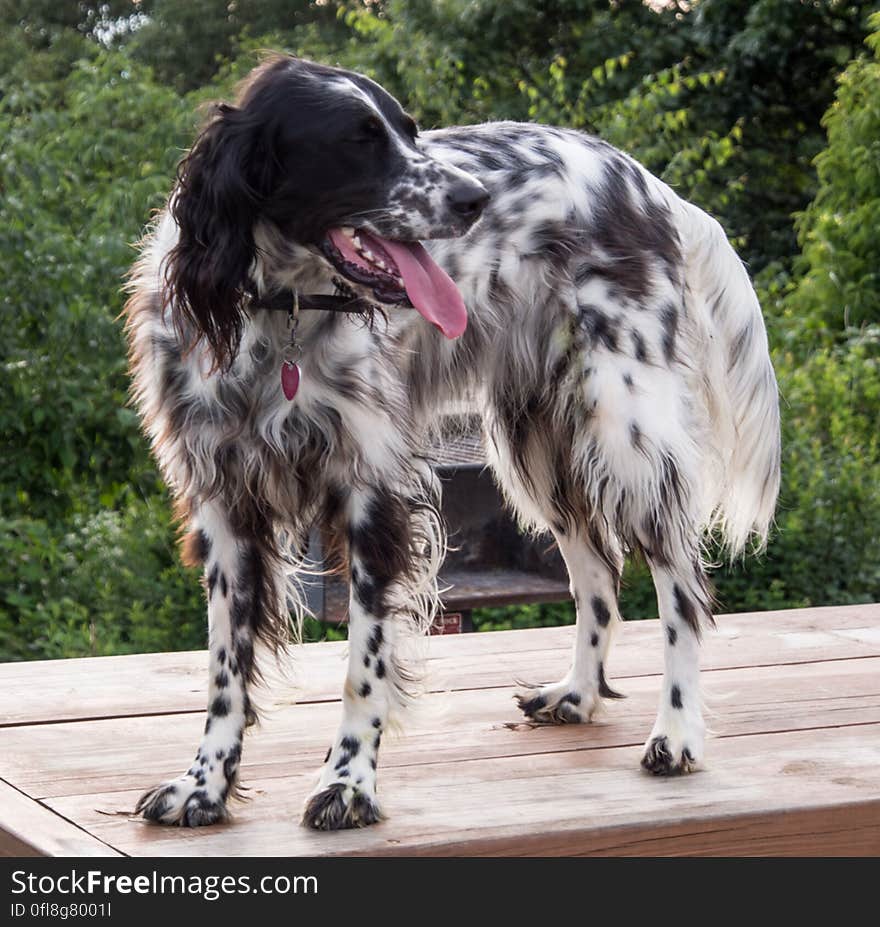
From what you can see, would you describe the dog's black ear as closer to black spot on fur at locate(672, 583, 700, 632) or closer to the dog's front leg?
the dog's front leg

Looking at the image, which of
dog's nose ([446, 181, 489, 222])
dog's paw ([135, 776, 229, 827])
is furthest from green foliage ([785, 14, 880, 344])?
dog's paw ([135, 776, 229, 827])

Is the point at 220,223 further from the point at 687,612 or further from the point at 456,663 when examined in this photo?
the point at 456,663

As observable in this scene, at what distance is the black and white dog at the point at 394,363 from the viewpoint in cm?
290

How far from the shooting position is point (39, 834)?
9.30 ft

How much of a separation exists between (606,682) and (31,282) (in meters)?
2.82

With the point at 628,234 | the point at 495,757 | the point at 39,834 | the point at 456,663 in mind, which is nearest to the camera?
the point at 39,834

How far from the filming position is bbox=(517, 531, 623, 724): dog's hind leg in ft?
12.3

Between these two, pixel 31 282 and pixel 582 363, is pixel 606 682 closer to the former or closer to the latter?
pixel 582 363

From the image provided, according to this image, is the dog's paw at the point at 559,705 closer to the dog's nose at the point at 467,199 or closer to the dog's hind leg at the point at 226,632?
the dog's hind leg at the point at 226,632

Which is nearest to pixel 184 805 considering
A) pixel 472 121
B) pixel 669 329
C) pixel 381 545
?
pixel 381 545

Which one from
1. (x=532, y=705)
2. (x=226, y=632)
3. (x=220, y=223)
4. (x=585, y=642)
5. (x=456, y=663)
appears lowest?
(x=456, y=663)

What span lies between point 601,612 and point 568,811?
2.97 ft

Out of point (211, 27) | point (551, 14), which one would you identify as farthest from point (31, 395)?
point (211, 27)

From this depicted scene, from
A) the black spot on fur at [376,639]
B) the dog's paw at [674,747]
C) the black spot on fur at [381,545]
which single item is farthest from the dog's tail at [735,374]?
the black spot on fur at [376,639]
